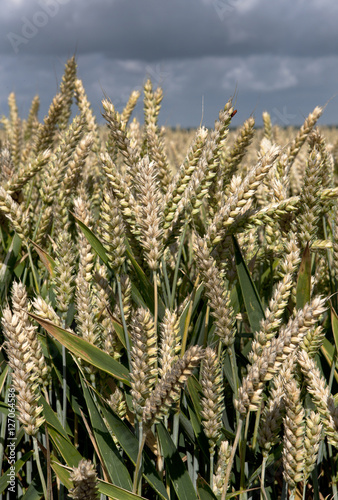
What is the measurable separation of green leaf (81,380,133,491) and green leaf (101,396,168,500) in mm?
20

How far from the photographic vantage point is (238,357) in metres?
1.34

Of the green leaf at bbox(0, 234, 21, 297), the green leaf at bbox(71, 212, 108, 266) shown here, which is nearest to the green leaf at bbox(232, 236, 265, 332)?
the green leaf at bbox(71, 212, 108, 266)

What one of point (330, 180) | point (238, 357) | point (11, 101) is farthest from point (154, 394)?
point (11, 101)

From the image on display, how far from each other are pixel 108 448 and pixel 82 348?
→ 0.22 m

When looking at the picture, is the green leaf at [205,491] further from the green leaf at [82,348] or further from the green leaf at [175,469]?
the green leaf at [82,348]

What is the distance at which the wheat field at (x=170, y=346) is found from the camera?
87 cm

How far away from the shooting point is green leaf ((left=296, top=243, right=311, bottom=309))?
1113 millimetres

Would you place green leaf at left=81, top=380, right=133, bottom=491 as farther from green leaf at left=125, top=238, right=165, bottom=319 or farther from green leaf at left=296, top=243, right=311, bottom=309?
green leaf at left=296, top=243, right=311, bottom=309

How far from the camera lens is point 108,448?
0.97m

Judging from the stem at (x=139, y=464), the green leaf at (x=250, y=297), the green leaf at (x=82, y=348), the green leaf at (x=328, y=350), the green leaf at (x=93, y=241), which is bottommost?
the stem at (x=139, y=464)

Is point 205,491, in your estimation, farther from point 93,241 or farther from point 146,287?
point 93,241

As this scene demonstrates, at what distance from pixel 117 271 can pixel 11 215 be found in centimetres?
43

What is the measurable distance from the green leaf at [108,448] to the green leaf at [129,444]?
0.07 feet

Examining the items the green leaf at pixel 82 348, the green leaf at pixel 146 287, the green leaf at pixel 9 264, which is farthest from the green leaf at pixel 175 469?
the green leaf at pixel 9 264
